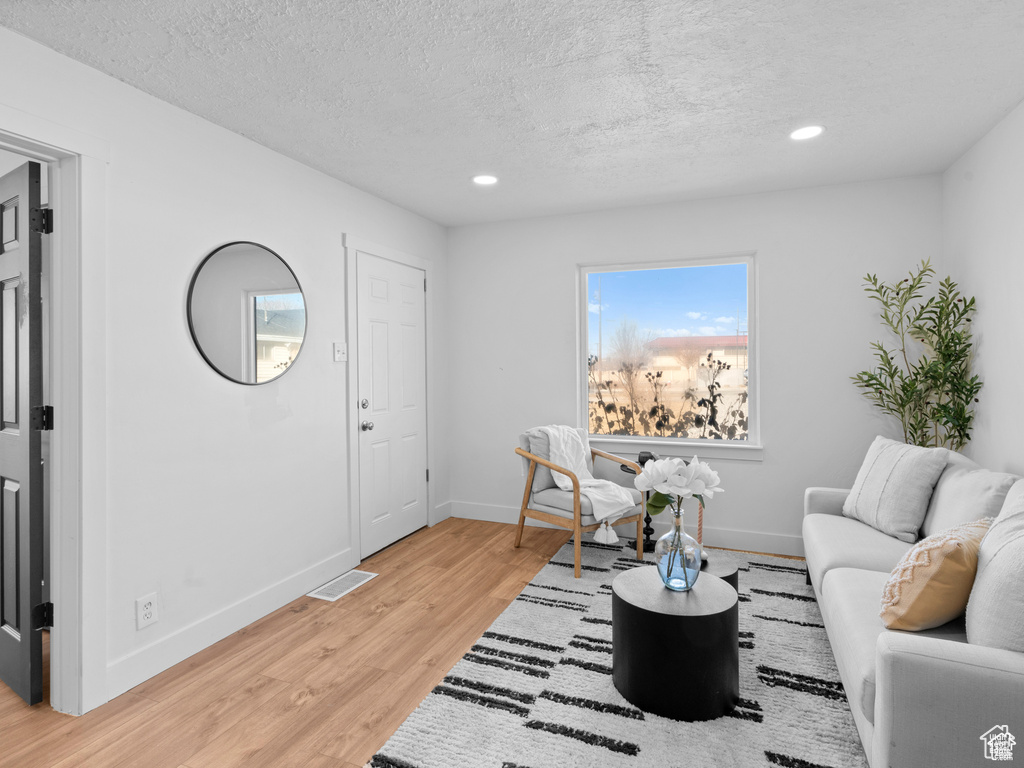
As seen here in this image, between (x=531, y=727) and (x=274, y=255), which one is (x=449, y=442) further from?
(x=531, y=727)

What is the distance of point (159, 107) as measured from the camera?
7.97 ft

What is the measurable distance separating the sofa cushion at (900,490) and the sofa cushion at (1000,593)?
1038 mm

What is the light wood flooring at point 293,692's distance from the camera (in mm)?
1906

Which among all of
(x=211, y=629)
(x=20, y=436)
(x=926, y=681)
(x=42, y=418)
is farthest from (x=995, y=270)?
(x=20, y=436)

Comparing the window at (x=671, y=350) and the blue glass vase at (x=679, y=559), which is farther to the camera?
the window at (x=671, y=350)

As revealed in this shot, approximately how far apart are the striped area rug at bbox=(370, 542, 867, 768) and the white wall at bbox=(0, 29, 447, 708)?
1210 millimetres

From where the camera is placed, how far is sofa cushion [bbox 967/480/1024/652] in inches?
57.4

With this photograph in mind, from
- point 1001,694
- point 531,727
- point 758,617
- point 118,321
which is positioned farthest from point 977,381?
point 118,321

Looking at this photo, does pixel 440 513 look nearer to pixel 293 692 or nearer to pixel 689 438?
pixel 689 438

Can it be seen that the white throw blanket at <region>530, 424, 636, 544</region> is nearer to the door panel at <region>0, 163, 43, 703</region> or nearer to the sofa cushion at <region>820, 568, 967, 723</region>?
the sofa cushion at <region>820, 568, 967, 723</region>

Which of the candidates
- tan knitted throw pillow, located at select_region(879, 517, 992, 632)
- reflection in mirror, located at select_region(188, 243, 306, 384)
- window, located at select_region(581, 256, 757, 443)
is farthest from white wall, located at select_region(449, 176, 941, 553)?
tan knitted throw pillow, located at select_region(879, 517, 992, 632)

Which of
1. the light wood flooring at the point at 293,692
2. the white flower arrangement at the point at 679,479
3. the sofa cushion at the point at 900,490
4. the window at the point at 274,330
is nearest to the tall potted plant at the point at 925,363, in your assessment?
the sofa cushion at the point at 900,490

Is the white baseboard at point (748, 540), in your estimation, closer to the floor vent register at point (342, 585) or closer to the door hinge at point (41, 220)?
the floor vent register at point (342, 585)

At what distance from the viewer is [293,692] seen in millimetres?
2264
